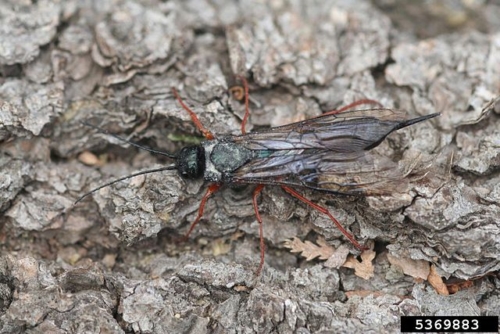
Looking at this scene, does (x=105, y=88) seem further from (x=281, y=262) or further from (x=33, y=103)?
(x=281, y=262)

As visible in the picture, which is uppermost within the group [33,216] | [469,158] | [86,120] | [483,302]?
[86,120]

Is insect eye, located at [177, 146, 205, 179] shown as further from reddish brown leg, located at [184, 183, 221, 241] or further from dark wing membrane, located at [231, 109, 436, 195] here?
dark wing membrane, located at [231, 109, 436, 195]

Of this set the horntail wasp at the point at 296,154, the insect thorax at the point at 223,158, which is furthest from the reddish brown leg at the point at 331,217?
the insect thorax at the point at 223,158

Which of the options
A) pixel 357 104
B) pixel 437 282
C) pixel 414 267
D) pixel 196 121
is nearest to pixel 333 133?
pixel 357 104

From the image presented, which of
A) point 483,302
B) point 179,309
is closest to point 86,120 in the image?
point 179,309

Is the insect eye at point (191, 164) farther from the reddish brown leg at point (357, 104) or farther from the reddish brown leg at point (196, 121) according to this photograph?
the reddish brown leg at point (357, 104)

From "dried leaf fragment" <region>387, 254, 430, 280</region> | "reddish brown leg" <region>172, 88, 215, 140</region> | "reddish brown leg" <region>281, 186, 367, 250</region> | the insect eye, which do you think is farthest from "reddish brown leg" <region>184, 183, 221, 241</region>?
"dried leaf fragment" <region>387, 254, 430, 280</region>
